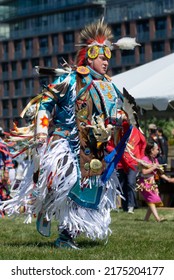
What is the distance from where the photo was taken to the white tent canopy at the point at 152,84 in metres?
17.4

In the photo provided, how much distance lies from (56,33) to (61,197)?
93113 millimetres

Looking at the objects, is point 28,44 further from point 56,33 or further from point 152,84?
point 152,84

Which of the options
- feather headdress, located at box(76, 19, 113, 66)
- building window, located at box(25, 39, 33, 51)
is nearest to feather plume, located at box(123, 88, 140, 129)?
feather headdress, located at box(76, 19, 113, 66)

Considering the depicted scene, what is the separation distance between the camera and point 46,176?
9.20 metres

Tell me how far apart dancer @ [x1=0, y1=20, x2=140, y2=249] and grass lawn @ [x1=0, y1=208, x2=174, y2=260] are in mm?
300

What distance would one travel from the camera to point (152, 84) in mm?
18328

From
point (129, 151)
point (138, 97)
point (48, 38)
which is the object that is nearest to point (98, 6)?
point (48, 38)

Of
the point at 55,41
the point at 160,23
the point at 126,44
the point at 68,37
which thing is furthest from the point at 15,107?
the point at 126,44

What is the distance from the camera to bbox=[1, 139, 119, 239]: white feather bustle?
→ 360 inches

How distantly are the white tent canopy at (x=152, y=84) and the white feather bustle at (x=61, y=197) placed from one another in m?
7.96

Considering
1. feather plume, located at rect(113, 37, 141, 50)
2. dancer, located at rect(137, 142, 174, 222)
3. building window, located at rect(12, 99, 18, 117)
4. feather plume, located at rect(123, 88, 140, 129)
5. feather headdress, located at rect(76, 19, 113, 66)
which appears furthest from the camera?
building window, located at rect(12, 99, 18, 117)

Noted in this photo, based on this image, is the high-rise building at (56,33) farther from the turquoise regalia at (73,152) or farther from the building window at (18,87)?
→ the turquoise regalia at (73,152)

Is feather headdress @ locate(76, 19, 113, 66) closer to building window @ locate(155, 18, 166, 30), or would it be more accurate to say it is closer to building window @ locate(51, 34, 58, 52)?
building window @ locate(155, 18, 166, 30)
